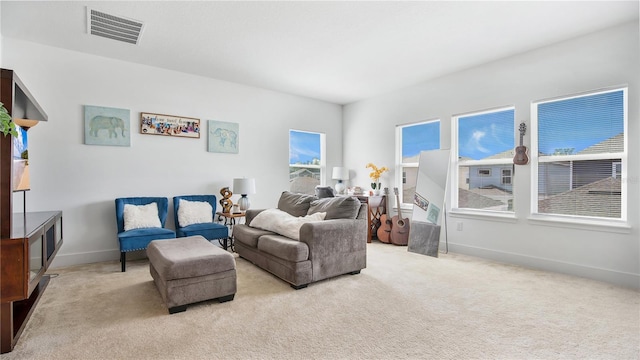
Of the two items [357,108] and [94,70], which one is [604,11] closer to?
[357,108]

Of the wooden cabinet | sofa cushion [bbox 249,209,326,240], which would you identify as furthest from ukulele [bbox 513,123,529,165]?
sofa cushion [bbox 249,209,326,240]

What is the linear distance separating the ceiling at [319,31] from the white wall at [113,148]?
0.81 feet

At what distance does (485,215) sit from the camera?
4164 millimetres

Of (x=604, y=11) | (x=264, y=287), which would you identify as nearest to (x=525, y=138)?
(x=604, y=11)

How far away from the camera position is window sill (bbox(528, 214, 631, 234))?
3.12 m

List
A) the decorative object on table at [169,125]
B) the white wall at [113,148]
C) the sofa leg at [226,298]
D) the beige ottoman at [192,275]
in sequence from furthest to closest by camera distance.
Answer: the decorative object on table at [169,125] → the white wall at [113,148] → the sofa leg at [226,298] → the beige ottoman at [192,275]

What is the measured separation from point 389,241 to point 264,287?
271 centimetres

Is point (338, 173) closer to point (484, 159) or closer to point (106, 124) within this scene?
point (484, 159)


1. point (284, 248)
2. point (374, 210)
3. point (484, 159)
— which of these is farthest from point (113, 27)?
point (484, 159)

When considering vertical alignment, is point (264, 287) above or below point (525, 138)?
below

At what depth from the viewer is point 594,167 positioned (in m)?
3.38

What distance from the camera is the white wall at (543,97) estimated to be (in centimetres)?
308

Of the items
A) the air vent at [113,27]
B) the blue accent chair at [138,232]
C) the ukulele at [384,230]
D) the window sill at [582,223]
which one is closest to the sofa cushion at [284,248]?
the blue accent chair at [138,232]

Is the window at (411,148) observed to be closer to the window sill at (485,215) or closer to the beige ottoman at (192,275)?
the window sill at (485,215)
